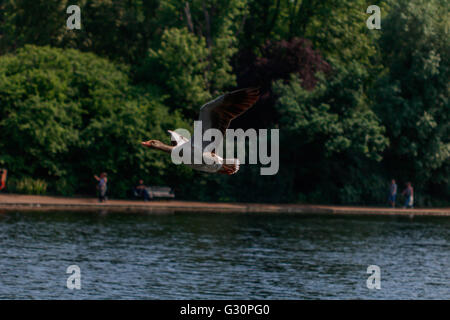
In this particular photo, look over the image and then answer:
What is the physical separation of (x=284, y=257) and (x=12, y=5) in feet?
110

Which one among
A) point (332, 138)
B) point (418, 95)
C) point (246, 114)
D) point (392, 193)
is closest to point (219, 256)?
point (332, 138)

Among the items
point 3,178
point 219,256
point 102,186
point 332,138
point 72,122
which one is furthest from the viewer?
point 332,138

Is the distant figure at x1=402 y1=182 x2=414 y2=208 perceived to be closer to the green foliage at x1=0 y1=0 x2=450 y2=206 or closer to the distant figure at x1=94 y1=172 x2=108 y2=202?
the green foliage at x1=0 y1=0 x2=450 y2=206

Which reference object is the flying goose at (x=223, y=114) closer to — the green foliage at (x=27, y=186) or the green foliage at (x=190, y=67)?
the green foliage at (x=27, y=186)

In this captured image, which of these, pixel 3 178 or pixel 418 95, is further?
pixel 418 95

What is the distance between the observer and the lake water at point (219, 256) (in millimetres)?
28078

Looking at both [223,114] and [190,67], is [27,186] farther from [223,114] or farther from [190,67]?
[223,114]

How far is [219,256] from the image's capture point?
33656mm

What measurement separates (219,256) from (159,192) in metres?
14.5

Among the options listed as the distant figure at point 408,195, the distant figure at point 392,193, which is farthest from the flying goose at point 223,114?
the distant figure at point 408,195

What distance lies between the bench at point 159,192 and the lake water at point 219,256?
12.1 ft

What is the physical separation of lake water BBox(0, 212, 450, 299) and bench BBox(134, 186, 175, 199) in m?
3.68

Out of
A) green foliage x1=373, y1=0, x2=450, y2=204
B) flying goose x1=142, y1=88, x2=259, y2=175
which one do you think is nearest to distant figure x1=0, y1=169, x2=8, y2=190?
green foliage x1=373, y1=0, x2=450, y2=204

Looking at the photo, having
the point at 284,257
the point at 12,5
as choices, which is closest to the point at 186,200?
the point at 284,257
